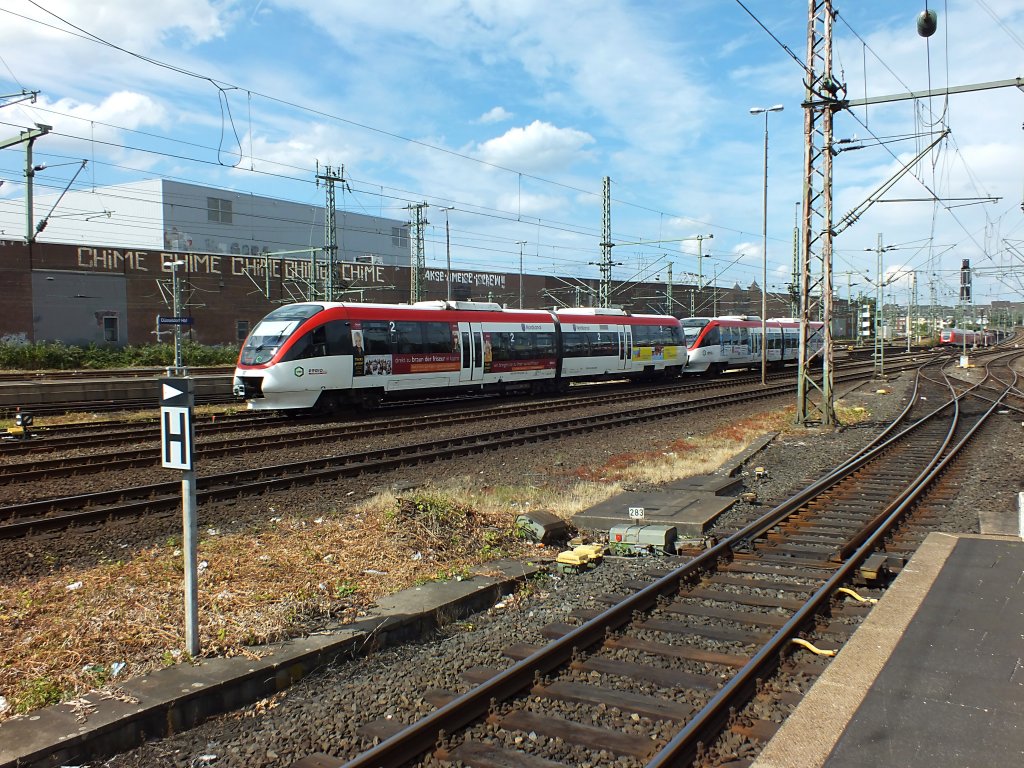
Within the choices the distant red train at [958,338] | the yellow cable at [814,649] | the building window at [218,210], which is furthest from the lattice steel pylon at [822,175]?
the distant red train at [958,338]

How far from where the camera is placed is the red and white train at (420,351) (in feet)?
65.1

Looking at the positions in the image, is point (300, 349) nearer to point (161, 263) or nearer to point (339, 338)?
point (339, 338)

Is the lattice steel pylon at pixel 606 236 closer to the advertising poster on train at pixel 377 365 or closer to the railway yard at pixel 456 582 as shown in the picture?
the advertising poster on train at pixel 377 365

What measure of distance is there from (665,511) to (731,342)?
1287 inches

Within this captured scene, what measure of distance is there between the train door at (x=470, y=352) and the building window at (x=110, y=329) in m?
33.2

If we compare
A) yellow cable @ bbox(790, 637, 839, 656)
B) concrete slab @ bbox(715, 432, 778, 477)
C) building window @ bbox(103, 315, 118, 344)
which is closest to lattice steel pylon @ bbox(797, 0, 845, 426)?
concrete slab @ bbox(715, 432, 778, 477)

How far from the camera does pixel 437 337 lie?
23719mm

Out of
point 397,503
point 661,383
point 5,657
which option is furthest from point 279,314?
point 661,383

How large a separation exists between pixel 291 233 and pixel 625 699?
74.3 metres

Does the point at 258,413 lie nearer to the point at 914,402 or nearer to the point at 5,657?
the point at 5,657

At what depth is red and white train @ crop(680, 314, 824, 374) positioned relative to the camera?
128ft

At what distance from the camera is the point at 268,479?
12.5m

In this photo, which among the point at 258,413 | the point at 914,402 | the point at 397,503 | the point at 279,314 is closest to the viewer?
the point at 397,503

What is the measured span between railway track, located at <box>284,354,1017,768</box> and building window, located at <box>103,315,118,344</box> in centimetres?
4826
